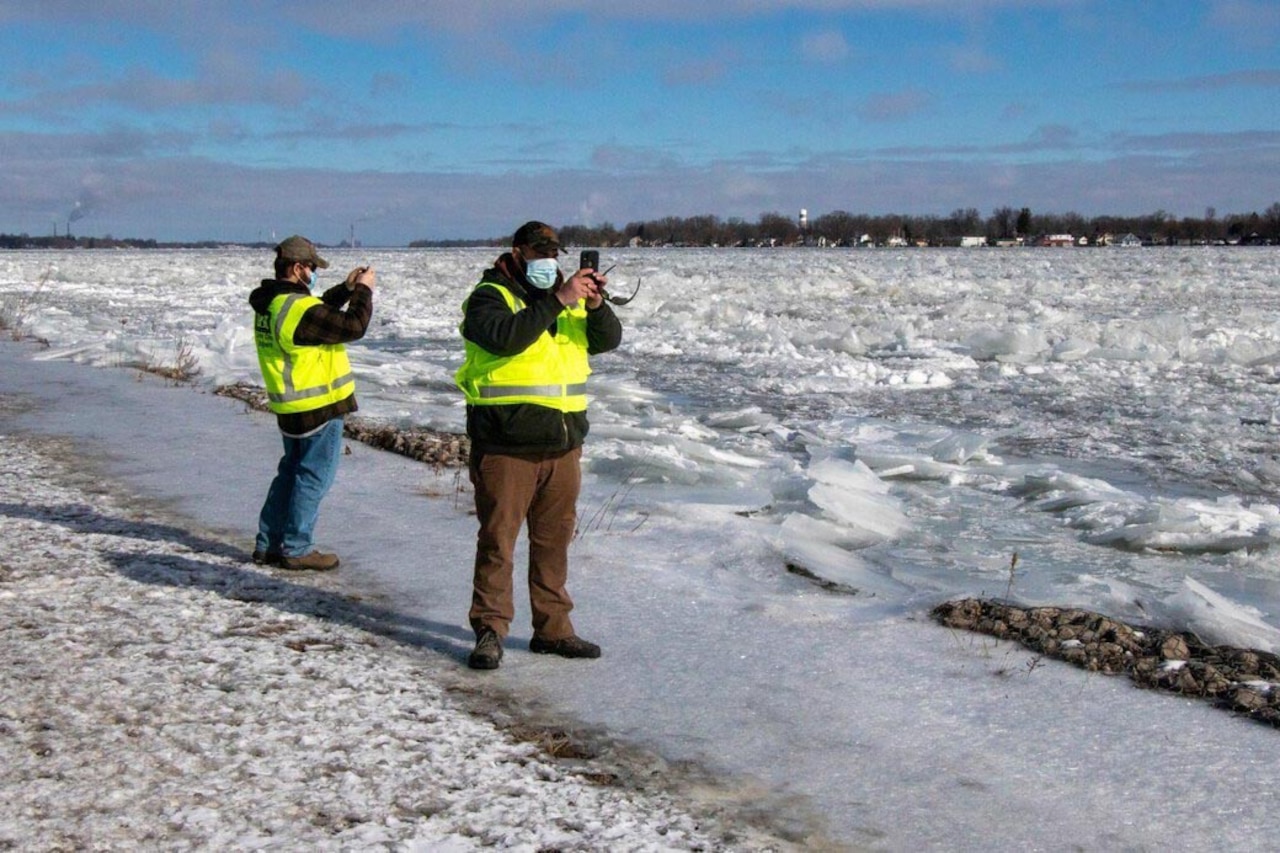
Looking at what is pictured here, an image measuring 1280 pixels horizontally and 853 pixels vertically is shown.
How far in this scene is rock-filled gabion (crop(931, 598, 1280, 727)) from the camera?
4395 mm

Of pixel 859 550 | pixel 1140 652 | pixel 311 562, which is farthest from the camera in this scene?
pixel 859 550

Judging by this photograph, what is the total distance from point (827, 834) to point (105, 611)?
3.17 meters

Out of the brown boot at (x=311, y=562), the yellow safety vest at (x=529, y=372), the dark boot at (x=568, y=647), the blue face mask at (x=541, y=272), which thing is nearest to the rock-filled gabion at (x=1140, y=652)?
the dark boot at (x=568, y=647)

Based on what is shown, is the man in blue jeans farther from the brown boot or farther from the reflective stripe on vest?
the reflective stripe on vest

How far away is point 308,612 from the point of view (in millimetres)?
5094

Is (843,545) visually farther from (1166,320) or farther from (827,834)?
(1166,320)

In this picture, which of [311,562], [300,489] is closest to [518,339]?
[300,489]

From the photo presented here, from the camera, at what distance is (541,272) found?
171 inches

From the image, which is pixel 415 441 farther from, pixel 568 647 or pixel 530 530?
pixel 568 647

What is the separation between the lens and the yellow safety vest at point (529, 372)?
440 centimetres

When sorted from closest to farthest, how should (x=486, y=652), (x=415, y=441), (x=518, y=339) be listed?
(x=518, y=339), (x=486, y=652), (x=415, y=441)

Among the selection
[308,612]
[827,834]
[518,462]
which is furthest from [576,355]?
[827,834]

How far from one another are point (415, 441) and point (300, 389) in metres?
3.66

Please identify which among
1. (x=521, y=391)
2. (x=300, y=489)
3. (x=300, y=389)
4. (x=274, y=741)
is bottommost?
(x=274, y=741)
